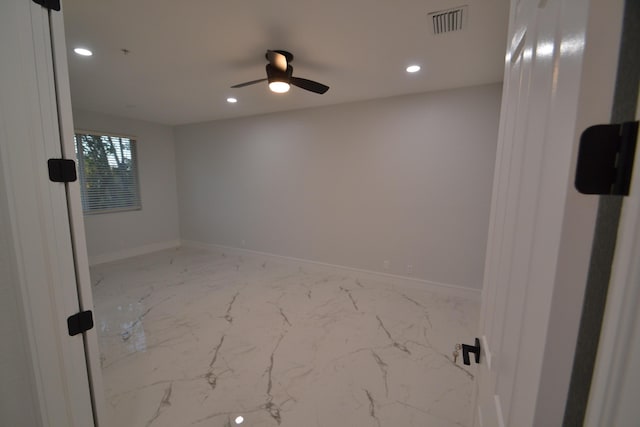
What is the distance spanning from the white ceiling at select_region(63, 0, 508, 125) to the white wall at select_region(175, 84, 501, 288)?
45 cm

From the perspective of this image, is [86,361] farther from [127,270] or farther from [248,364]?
[127,270]

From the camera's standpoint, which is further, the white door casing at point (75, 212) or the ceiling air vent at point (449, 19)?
the ceiling air vent at point (449, 19)

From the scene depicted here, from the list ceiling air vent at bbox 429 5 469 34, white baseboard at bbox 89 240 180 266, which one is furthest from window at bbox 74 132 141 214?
ceiling air vent at bbox 429 5 469 34

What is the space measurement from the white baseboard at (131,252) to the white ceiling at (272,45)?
8.80 ft

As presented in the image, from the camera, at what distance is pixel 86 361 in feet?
3.37

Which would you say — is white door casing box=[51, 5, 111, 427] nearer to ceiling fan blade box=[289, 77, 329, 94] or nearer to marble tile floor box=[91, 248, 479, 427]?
marble tile floor box=[91, 248, 479, 427]

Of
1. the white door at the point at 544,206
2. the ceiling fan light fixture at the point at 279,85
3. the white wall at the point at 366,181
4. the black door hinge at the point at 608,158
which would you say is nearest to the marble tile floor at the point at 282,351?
the white wall at the point at 366,181

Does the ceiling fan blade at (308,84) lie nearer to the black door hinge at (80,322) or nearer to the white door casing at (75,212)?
the white door casing at (75,212)

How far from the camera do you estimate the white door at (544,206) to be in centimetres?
33

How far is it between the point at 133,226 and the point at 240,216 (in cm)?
205

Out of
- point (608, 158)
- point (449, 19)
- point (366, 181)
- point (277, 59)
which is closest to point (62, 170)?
point (608, 158)

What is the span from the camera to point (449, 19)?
5.72 ft

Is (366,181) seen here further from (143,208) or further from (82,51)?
(143,208)

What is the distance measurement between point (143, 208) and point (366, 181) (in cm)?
439
